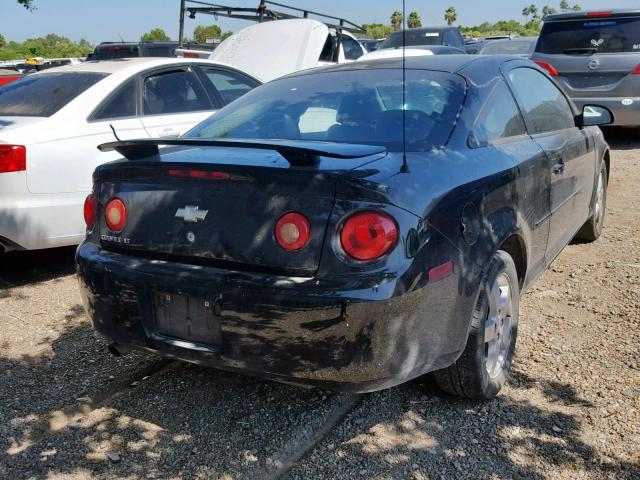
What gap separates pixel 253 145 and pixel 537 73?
260 cm

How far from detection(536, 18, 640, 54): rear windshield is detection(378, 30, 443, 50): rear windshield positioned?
25.5 feet

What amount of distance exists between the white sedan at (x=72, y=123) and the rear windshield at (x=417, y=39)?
1171 cm

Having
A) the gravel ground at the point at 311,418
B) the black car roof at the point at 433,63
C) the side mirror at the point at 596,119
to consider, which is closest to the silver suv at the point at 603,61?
the side mirror at the point at 596,119

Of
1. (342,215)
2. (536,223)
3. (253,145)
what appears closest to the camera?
(342,215)

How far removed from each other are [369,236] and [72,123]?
345 cm

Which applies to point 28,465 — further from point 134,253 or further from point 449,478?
point 449,478

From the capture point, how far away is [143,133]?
5797mm

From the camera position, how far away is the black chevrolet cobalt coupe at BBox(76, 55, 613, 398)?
8.75 feet

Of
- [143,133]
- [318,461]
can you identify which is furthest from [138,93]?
[318,461]

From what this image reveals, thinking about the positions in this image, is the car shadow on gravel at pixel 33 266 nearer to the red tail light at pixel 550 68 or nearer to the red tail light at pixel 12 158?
the red tail light at pixel 12 158

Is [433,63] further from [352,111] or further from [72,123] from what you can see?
[72,123]

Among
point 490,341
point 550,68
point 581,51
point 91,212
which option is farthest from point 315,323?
point 581,51

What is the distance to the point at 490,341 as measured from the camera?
3367mm

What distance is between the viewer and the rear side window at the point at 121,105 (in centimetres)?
557
